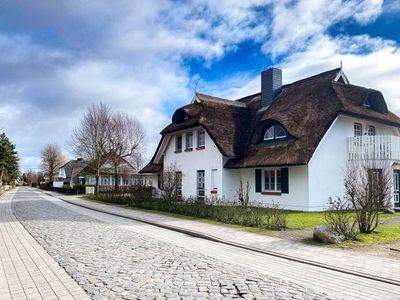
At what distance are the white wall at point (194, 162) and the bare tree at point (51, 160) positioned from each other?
66.0 m

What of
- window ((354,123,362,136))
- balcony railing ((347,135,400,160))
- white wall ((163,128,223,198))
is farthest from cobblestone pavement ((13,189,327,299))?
window ((354,123,362,136))

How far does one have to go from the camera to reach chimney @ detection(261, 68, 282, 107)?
1039 inches

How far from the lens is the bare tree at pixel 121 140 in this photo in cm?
4184

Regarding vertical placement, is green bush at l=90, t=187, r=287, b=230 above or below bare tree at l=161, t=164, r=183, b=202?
below

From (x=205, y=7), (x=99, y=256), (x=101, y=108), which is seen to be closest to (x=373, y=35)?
(x=205, y=7)

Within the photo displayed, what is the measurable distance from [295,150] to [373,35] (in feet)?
22.8

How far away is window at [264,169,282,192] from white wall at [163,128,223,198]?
3299mm

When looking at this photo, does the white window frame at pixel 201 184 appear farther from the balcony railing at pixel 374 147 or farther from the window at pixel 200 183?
the balcony railing at pixel 374 147

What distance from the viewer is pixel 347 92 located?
2212 centimetres

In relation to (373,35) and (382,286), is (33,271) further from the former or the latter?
(373,35)

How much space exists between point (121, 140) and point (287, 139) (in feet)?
87.1

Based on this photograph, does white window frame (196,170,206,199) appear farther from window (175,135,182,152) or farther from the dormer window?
the dormer window

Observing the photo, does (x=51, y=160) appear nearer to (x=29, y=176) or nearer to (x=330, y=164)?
(x=29, y=176)

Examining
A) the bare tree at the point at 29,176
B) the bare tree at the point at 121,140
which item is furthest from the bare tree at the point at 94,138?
the bare tree at the point at 29,176
